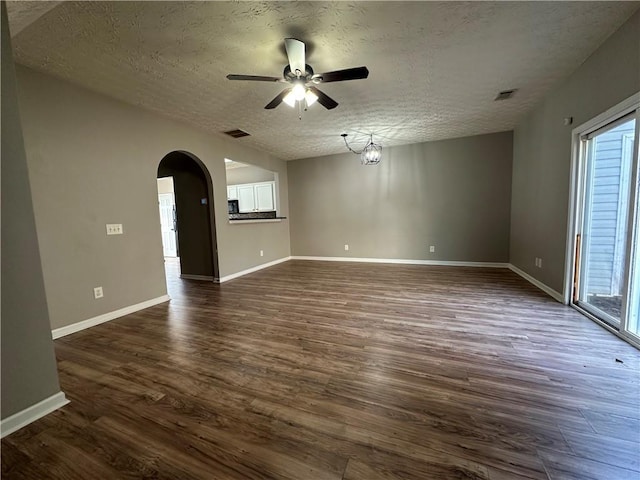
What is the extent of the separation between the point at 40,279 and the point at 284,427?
1.61 m

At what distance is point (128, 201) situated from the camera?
3.22 metres

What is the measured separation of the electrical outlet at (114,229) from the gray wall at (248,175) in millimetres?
4375

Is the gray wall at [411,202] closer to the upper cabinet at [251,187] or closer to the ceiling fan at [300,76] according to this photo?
the upper cabinet at [251,187]

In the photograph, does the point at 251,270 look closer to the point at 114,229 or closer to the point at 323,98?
the point at 114,229

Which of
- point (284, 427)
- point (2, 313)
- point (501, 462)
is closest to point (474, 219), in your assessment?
point (501, 462)

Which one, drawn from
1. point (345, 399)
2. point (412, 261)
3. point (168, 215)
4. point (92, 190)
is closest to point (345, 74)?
point (345, 399)

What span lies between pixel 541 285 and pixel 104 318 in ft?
18.0

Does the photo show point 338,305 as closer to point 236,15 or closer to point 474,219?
point 236,15

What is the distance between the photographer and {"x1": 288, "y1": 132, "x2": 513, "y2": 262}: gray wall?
5.14 meters

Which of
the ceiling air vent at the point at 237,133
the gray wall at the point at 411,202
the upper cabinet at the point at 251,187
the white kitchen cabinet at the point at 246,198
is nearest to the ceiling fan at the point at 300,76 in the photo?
the ceiling air vent at the point at 237,133

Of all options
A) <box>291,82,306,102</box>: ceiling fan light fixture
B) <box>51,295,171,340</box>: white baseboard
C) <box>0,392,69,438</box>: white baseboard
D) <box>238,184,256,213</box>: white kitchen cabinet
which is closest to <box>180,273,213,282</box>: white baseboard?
<box>51,295,171,340</box>: white baseboard

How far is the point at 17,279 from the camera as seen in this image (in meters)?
1.41

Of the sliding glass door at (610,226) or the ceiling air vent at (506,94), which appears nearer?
the sliding glass door at (610,226)

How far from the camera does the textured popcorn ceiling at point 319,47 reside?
1.85m
